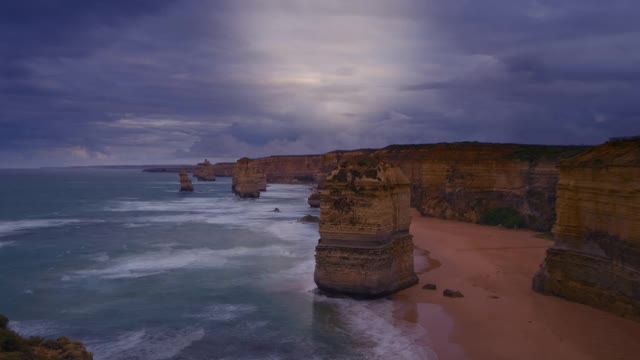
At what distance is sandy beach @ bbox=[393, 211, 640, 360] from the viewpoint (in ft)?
43.0

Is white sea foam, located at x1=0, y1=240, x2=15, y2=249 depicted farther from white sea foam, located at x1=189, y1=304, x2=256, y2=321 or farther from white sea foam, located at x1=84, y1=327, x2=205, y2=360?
white sea foam, located at x1=84, y1=327, x2=205, y2=360

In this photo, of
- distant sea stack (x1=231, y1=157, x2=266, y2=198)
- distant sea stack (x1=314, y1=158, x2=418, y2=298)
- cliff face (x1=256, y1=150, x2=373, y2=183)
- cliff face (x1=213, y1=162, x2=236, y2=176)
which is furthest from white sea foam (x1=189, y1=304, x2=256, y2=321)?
cliff face (x1=213, y1=162, x2=236, y2=176)

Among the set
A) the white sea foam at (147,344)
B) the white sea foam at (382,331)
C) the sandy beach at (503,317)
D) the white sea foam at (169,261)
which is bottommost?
the white sea foam at (147,344)

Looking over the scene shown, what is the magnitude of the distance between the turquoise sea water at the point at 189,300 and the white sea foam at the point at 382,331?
1.2 inches

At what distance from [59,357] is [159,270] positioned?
1759 cm

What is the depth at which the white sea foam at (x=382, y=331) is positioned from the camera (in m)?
13.5

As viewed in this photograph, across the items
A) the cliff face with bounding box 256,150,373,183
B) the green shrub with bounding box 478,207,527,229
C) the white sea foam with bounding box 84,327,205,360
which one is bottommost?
the white sea foam with bounding box 84,327,205,360

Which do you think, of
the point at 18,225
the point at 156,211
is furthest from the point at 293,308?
the point at 156,211

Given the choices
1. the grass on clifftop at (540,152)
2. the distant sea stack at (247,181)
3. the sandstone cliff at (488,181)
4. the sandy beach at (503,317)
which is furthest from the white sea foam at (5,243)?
the distant sea stack at (247,181)

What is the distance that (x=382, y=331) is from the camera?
49.3ft

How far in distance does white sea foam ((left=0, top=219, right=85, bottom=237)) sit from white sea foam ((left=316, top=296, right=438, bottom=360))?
112ft

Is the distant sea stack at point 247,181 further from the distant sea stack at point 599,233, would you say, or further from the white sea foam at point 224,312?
the distant sea stack at point 599,233

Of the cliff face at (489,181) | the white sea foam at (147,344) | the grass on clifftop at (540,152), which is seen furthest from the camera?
the grass on clifftop at (540,152)

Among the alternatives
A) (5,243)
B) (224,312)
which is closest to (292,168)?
(5,243)
